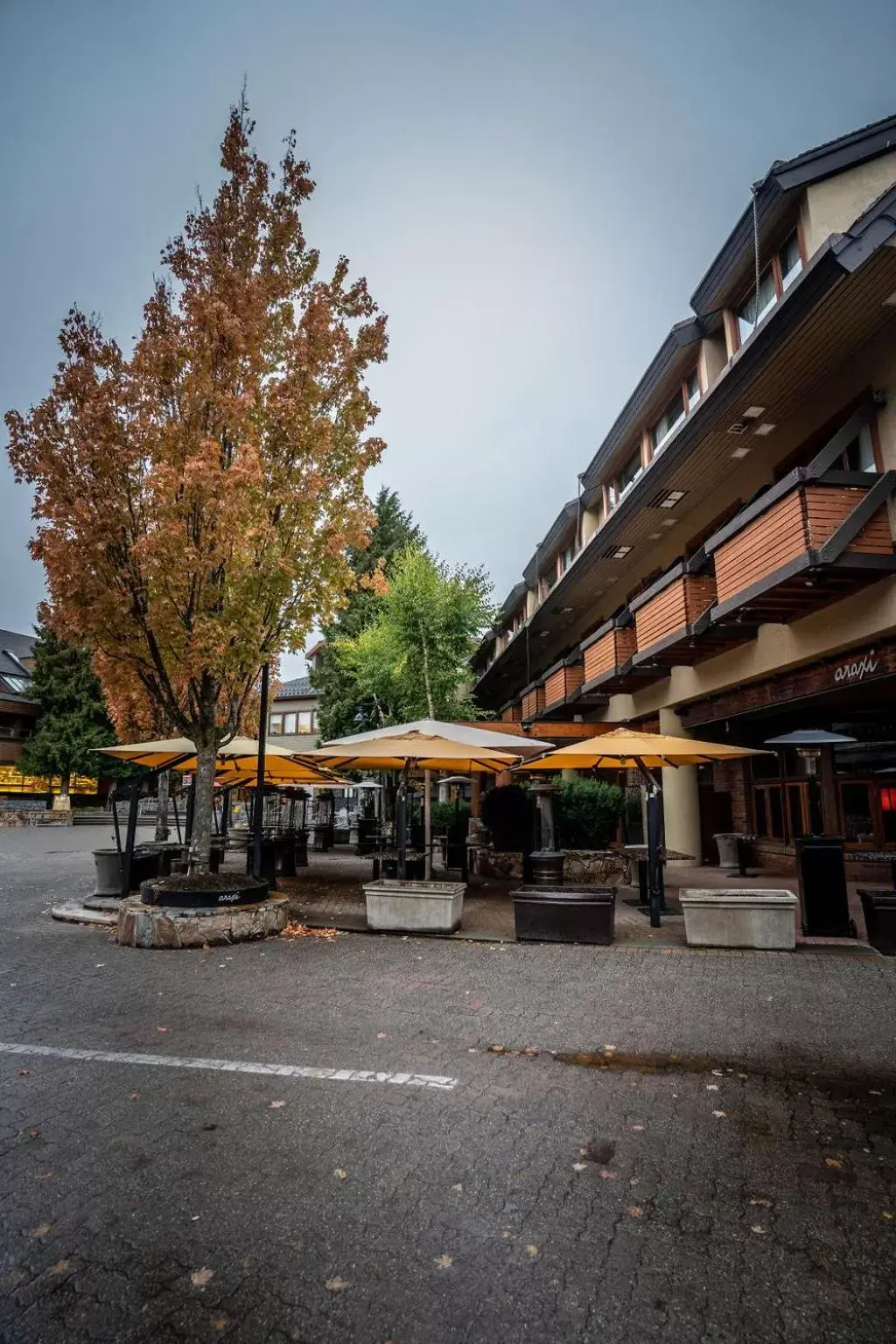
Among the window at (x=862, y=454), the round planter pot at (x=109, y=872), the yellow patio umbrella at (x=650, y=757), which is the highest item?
the window at (x=862, y=454)

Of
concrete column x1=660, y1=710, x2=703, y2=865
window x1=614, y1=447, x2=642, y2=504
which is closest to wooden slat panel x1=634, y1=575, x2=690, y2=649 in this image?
concrete column x1=660, y1=710, x2=703, y2=865

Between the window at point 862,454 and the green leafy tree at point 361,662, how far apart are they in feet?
60.9

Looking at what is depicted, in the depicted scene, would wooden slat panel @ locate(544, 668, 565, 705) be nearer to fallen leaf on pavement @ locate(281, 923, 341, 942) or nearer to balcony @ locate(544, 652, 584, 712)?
balcony @ locate(544, 652, 584, 712)

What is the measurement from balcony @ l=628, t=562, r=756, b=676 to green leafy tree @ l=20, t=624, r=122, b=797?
31635mm

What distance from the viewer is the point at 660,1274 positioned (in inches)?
94.9

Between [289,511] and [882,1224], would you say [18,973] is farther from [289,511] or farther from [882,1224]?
[882,1224]

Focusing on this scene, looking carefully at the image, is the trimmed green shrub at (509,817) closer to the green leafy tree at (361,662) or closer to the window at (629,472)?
the window at (629,472)

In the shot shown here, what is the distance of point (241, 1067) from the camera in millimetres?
4320

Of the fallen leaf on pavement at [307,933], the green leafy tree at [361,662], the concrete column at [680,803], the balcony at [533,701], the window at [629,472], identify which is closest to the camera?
the fallen leaf on pavement at [307,933]

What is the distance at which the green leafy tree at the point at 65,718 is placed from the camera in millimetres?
36844

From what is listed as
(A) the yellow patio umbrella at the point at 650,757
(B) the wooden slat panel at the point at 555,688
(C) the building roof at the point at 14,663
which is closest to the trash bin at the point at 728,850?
(A) the yellow patio umbrella at the point at 650,757

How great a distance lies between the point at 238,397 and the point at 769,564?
7817mm

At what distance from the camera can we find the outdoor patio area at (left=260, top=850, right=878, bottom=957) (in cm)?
856

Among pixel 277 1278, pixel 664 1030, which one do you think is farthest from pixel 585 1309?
pixel 664 1030
